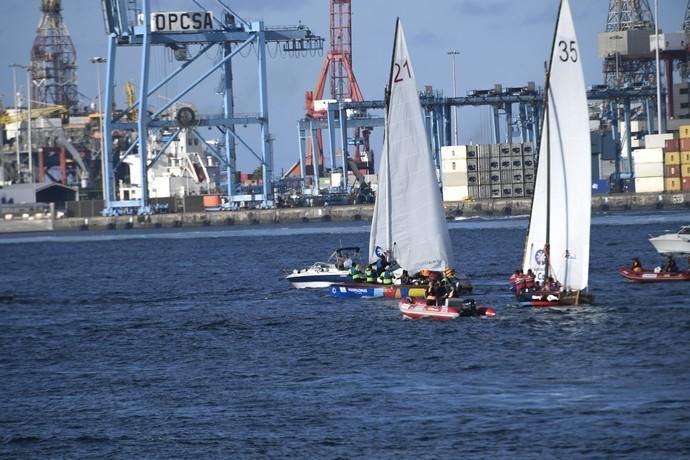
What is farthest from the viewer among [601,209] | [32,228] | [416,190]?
[32,228]

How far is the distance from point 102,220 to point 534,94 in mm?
55189

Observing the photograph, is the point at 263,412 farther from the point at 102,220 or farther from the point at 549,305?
the point at 102,220

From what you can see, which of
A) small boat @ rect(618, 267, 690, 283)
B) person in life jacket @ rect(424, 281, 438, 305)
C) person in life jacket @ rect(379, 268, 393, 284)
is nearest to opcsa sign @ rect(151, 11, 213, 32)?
person in life jacket @ rect(379, 268, 393, 284)

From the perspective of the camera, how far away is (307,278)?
6838 centimetres

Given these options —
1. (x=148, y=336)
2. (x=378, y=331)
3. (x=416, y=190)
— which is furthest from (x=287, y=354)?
(x=416, y=190)

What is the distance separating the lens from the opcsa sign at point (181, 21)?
143 m

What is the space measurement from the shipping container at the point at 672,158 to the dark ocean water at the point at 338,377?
3466 inches

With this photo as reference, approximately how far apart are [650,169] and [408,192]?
347ft

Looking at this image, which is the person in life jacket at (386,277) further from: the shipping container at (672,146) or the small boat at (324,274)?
the shipping container at (672,146)

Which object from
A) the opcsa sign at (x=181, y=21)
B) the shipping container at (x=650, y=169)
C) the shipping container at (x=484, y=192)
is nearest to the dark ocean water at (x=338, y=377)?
the opcsa sign at (x=181, y=21)

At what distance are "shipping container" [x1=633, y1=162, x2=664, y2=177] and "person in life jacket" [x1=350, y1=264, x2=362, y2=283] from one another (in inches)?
4032

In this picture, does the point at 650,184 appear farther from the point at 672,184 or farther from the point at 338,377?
the point at 338,377

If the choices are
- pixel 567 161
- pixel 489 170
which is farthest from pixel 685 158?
pixel 567 161

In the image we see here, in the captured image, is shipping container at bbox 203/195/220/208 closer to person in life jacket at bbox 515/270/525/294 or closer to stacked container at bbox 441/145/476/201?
stacked container at bbox 441/145/476/201
